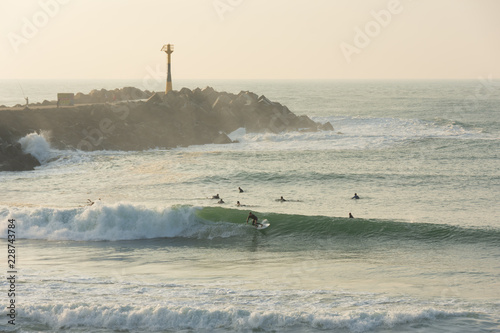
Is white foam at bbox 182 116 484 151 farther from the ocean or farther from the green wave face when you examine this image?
the green wave face

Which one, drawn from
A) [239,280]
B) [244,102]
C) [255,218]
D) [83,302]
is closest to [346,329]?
[239,280]

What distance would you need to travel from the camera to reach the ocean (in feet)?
50.0

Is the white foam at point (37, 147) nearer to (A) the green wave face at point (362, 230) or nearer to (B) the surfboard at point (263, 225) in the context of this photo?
(A) the green wave face at point (362, 230)

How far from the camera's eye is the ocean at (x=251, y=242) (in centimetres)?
→ 1525

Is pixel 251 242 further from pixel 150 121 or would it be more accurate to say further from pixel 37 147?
pixel 150 121

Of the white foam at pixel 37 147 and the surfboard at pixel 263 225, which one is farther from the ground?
the white foam at pixel 37 147

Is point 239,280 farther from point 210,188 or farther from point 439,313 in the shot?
point 210,188

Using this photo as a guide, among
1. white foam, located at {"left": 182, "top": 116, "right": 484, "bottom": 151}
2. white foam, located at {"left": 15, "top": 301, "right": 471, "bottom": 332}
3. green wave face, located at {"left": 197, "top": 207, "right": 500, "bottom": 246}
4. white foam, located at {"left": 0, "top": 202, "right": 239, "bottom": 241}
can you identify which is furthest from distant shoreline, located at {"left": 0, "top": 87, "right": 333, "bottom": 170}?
white foam, located at {"left": 15, "top": 301, "right": 471, "bottom": 332}

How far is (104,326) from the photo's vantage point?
14961 millimetres

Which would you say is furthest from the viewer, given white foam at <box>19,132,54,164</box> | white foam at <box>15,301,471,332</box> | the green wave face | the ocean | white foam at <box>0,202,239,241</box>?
white foam at <box>19,132,54,164</box>

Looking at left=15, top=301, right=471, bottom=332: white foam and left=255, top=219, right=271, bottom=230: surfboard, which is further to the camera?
left=255, top=219, right=271, bottom=230: surfboard

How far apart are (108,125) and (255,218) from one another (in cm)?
3026

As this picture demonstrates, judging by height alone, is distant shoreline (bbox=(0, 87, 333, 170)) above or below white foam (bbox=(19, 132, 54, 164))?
above

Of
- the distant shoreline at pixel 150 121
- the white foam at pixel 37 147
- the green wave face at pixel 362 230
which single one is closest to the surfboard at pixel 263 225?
the green wave face at pixel 362 230
